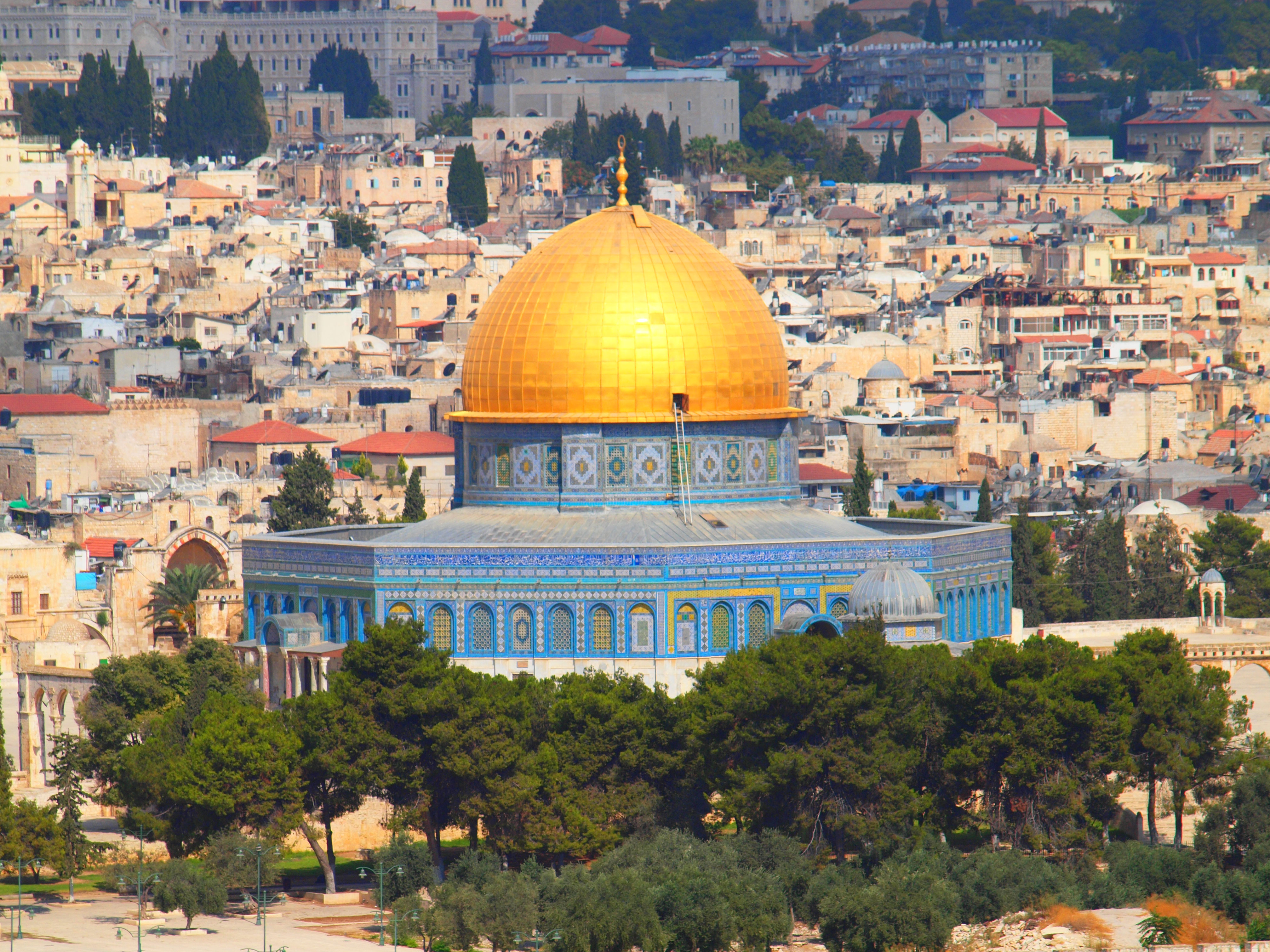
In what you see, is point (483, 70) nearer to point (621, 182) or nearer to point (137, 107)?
point (137, 107)

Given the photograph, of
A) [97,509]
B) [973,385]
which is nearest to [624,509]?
[97,509]

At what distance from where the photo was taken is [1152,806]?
34.5 m

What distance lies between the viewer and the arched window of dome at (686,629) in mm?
37469

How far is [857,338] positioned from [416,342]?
10334mm

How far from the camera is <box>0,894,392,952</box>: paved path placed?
3164 cm

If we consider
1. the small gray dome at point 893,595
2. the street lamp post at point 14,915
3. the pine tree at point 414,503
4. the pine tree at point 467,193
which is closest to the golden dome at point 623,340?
the small gray dome at point 893,595

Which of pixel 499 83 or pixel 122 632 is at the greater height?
pixel 499 83

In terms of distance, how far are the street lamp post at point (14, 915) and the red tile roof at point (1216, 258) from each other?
6068cm

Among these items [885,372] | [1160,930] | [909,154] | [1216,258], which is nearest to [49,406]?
[885,372]

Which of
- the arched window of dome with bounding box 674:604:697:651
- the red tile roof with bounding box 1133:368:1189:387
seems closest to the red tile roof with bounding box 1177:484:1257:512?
the red tile roof with bounding box 1133:368:1189:387

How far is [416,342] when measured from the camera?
80125 mm

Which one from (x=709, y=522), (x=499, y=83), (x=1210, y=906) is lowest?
(x=1210, y=906)

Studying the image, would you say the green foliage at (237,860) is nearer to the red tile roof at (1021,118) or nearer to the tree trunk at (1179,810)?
the tree trunk at (1179,810)

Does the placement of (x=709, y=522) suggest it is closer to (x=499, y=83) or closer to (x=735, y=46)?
(x=499, y=83)
